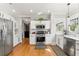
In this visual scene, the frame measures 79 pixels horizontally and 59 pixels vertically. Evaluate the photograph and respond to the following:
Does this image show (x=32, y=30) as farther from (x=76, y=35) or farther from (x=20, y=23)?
(x=76, y=35)

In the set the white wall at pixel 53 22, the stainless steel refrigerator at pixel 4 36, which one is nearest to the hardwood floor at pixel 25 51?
the stainless steel refrigerator at pixel 4 36

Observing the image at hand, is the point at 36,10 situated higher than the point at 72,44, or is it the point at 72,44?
the point at 36,10

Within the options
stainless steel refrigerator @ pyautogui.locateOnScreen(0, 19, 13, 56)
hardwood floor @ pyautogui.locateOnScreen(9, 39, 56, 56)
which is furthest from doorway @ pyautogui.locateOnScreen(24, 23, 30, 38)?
stainless steel refrigerator @ pyautogui.locateOnScreen(0, 19, 13, 56)

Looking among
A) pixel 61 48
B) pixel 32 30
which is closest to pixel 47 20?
pixel 32 30

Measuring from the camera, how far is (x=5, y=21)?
11.5ft

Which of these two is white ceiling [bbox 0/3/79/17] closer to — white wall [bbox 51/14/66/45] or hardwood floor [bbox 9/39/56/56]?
white wall [bbox 51/14/66/45]

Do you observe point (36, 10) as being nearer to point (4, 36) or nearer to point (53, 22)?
point (53, 22)

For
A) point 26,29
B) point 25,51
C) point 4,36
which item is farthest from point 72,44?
Answer: point 4,36

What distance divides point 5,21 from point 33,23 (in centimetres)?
81

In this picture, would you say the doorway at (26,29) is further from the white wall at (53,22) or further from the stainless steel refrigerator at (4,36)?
the white wall at (53,22)

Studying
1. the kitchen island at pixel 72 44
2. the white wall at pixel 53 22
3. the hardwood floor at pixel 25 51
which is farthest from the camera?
the hardwood floor at pixel 25 51

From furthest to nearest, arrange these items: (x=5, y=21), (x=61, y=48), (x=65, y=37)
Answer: (x=61, y=48), (x=65, y=37), (x=5, y=21)

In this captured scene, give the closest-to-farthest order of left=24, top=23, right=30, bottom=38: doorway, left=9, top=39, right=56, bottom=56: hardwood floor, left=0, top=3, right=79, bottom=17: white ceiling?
left=0, top=3, right=79, bottom=17: white ceiling < left=24, top=23, right=30, bottom=38: doorway < left=9, top=39, right=56, bottom=56: hardwood floor

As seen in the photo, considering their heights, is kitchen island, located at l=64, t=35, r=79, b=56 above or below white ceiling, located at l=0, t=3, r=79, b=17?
below
